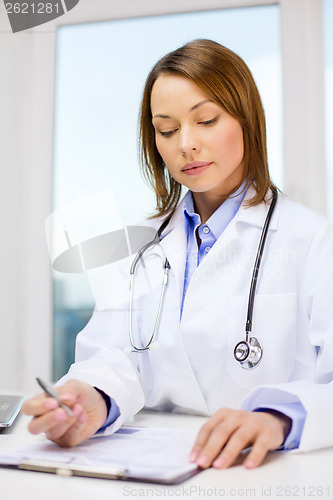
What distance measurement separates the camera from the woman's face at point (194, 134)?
2.94ft

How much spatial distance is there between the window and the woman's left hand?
0.98 m

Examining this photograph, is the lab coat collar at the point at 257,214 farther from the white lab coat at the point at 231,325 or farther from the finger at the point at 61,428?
the finger at the point at 61,428

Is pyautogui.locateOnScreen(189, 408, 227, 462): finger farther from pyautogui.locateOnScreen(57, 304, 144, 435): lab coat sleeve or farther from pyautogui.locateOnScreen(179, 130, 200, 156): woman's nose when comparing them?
pyautogui.locateOnScreen(179, 130, 200, 156): woman's nose

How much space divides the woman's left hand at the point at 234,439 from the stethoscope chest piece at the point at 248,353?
200 millimetres

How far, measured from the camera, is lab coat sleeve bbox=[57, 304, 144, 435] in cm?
72

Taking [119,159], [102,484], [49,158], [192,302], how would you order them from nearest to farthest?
1. [102,484]
2. [192,302]
3. [119,159]
4. [49,158]

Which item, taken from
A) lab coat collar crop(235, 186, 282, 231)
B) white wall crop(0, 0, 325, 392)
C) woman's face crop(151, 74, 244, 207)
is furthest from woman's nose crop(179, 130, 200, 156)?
white wall crop(0, 0, 325, 392)

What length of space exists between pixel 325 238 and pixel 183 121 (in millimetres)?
301

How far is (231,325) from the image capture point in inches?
33.9

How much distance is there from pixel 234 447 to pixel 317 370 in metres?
0.31

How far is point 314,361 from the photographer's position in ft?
2.77

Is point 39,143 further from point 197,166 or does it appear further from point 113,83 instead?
point 197,166

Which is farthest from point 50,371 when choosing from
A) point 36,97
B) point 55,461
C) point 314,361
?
point 55,461

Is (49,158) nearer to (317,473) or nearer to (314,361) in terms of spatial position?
(314,361)
